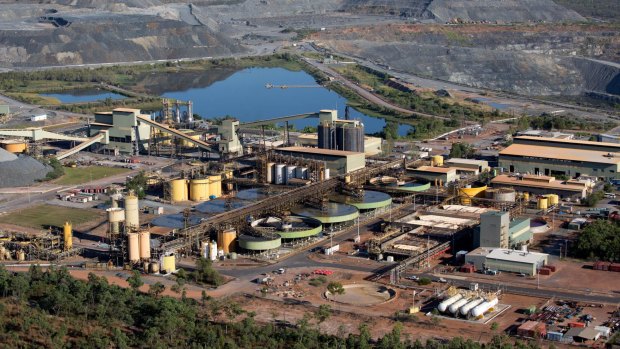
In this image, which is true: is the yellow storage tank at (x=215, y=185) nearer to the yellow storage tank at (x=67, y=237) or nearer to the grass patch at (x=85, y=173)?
the grass patch at (x=85, y=173)

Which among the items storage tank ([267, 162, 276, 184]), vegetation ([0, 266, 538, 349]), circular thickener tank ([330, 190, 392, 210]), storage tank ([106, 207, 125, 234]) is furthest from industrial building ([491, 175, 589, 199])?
vegetation ([0, 266, 538, 349])

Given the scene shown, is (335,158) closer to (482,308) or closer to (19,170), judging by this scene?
(19,170)

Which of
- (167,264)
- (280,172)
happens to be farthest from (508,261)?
(280,172)

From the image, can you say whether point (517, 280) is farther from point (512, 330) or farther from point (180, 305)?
point (180, 305)

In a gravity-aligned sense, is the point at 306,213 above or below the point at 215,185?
below

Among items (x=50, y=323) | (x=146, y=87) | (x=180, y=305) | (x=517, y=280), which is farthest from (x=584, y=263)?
(x=146, y=87)
